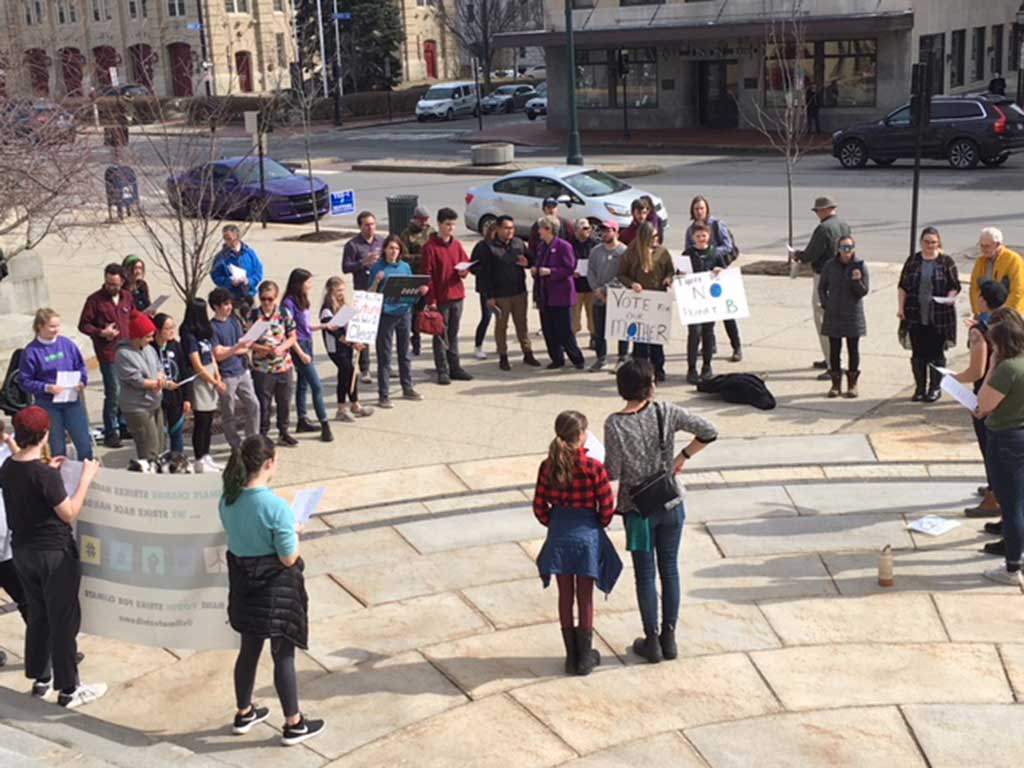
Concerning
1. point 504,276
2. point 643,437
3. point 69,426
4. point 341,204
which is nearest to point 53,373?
point 69,426

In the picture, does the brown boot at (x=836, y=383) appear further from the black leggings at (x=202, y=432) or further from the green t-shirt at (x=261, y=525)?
the green t-shirt at (x=261, y=525)

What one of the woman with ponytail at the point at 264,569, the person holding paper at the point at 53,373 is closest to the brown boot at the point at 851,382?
the person holding paper at the point at 53,373

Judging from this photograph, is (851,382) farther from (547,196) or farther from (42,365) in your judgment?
(547,196)

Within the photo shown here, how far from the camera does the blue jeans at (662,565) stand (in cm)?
778

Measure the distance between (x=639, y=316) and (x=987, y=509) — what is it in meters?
4.54

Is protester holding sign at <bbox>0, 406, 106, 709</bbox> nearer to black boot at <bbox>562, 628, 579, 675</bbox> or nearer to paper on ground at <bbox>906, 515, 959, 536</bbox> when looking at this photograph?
black boot at <bbox>562, 628, 579, 675</bbox>

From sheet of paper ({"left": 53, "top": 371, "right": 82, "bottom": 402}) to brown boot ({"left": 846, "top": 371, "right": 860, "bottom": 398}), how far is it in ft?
23.5

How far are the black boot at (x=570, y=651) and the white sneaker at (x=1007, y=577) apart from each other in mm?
2947

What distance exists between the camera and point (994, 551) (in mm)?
9320

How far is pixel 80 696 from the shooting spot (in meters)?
7.84

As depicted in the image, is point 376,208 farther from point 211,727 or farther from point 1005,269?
point 211,727

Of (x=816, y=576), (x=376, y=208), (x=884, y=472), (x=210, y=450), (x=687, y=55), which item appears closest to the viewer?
(x=816, y=576)

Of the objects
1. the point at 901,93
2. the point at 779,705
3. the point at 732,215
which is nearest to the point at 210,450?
the point at 779,705

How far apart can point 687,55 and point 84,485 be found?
40.6 meters
